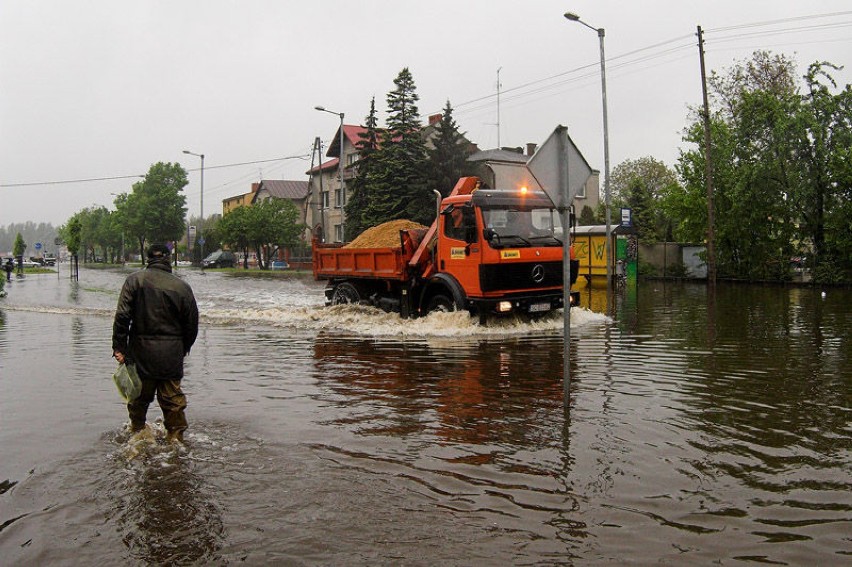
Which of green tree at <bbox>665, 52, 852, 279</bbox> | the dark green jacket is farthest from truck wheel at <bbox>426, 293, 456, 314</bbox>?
green tree at <bbox>665, 52, 852, 279</bbox>

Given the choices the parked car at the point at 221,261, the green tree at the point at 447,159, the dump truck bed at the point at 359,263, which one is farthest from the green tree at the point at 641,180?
the dump truck bed at the point at 359,263

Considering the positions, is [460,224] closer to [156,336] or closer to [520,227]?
[520,227]

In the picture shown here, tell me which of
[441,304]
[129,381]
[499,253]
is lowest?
[129,381]

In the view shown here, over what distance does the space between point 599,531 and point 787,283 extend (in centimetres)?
3098

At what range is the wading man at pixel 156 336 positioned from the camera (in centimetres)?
573

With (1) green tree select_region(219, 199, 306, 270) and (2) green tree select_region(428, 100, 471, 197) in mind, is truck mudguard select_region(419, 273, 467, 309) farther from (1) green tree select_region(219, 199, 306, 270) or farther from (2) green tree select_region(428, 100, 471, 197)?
(1) green tree select_region(219, 199, 306, 270)

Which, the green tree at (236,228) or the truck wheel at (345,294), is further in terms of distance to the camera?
the green tree at (236,228)

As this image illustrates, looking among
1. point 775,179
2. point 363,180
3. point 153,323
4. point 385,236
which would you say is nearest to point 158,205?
point 363,180

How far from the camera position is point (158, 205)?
2916 inches

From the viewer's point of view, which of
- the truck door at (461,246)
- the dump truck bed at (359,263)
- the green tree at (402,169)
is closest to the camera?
the truck door at (461,246)

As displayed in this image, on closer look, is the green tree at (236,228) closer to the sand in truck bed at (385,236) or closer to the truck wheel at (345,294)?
the truck wheel at (345,294)

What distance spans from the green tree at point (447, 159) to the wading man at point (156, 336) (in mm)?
37318

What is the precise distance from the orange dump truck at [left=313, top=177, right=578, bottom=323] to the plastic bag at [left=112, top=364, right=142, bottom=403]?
818 centimetres

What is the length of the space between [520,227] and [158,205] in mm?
67391
